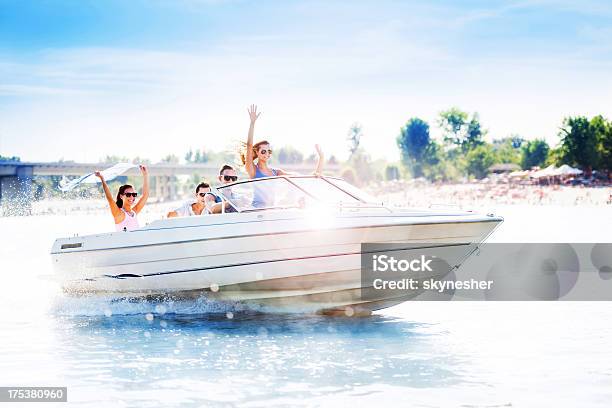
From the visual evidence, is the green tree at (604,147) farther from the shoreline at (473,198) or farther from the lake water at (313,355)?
the lake water at (313,355)

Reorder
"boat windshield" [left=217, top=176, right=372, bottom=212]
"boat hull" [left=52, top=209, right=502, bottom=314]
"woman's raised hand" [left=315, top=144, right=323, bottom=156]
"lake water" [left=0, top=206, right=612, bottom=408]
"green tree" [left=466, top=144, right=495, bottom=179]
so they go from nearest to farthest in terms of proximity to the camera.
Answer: "lake water" [left=0, top=206, right=612, bottom=408]
"boat hull" [left=52, top=209, right=502, bottom=314]
"boat windshield" [left=217, top=176, right=372, bottom=212]
"woman's raised hand" [left=315, top=144, right=323, bottom=156]
"green tree" [left=466, top=144, right=495, bottom=179]

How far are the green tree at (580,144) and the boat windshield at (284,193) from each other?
242 ft

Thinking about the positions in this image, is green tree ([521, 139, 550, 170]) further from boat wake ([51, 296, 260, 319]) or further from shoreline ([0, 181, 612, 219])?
boat wake ([51, 296, 260, 319])

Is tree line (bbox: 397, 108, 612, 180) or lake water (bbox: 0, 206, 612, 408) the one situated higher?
tree line (bbox: 397, 108, 612, 180)

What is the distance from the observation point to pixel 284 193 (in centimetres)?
992

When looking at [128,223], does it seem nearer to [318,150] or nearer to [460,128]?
[318,150]

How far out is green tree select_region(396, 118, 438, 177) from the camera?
126 meters

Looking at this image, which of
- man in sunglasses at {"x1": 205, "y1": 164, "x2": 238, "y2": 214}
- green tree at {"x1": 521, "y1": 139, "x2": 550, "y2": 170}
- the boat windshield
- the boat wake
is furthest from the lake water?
green tree at {"x1": 521, "y1": 139, "x2": 550, "y2": 170}

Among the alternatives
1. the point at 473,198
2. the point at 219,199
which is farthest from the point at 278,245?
the point at 473,198

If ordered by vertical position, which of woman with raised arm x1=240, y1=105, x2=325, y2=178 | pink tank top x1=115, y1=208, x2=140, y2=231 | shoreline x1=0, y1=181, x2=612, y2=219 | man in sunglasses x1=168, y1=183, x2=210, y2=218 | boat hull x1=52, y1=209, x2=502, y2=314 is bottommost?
shoreline x1=0, y1=181, x2=612, y2=219

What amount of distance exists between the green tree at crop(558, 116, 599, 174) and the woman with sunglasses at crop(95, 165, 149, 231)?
243ft

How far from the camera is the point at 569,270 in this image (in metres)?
16.6

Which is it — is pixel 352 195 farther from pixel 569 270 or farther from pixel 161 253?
pixel 569 270

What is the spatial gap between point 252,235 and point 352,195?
1.44m
